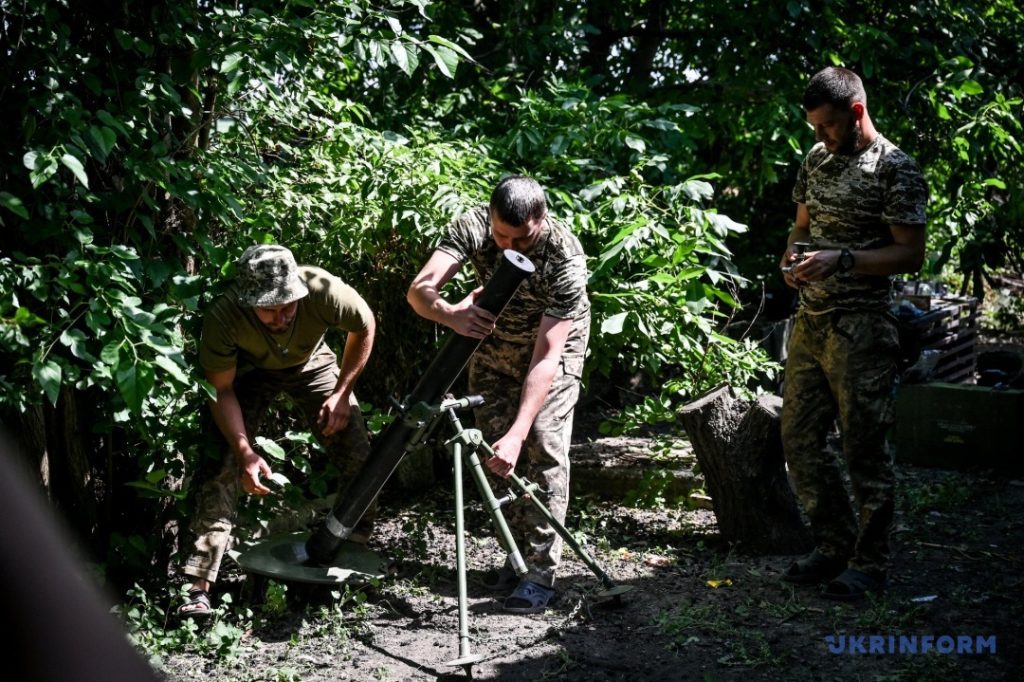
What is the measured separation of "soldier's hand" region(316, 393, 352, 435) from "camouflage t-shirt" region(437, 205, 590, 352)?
2.37 feet

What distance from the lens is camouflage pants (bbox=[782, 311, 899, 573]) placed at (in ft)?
13.8

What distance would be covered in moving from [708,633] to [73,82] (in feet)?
10.6

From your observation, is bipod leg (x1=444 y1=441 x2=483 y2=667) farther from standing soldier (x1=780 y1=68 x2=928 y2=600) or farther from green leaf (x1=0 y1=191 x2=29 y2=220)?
green leaf (x1=0 y1=191 x2=29 y2=220)

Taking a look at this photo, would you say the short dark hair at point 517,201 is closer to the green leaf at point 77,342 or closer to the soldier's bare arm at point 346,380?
the soldier's bare arm at point 346,380

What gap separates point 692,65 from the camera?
7875 millimetres

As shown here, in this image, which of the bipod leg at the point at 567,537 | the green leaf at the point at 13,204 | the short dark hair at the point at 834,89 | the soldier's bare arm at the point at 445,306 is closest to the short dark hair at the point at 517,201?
the soldier's bare arm at the point at 445,306

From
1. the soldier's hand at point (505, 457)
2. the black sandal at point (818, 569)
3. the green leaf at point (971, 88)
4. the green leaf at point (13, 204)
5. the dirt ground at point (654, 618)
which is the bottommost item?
the dirt ground at point (654, 618)

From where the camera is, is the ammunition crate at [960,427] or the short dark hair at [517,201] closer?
the short dark hair at [517,201]

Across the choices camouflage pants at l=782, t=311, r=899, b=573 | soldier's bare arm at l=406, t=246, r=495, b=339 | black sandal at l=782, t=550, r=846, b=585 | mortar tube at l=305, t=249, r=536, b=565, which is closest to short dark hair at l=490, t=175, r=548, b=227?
mortar tube at l=305, t=249, r=536, b=565

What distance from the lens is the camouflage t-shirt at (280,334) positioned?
13.8ft

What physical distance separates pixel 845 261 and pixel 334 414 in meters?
2.19

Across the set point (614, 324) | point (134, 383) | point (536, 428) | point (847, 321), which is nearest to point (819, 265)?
point (847, 321)

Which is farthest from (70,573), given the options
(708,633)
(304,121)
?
(304,121)

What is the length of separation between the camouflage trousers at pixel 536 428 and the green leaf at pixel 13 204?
1.96m
